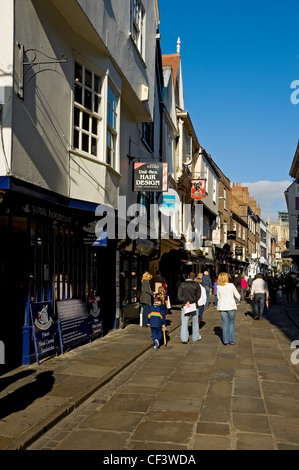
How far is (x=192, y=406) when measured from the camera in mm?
6348

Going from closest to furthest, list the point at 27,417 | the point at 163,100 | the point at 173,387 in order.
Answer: the point at 27,417, the point at 173,387, the point at 163,100

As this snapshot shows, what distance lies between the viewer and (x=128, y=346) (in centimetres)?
1102

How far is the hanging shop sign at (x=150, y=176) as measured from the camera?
14.4 m

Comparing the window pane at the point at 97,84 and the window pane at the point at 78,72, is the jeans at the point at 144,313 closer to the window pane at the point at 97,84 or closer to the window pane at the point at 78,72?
the window pane at the point at 97,84

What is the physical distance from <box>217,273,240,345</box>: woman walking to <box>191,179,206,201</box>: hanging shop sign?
1631cm

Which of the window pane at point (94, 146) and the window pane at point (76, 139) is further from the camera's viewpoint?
the window pane at point (94, 146)

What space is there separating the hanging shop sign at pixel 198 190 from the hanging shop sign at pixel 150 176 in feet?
43.6

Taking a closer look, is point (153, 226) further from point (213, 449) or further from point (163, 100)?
point (213, 449)

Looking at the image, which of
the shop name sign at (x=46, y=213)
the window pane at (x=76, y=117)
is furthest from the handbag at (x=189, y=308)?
the window pane at (x=76, y=117)

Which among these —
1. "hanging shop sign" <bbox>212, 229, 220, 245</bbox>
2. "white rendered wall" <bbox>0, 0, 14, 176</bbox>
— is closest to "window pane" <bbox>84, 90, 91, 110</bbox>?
"white rendered wall" <bbox>0, 0, 14, 176</bbox>

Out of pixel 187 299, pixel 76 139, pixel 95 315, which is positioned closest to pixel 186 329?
pixel 187 299

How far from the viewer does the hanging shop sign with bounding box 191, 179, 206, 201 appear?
27.7 metres
